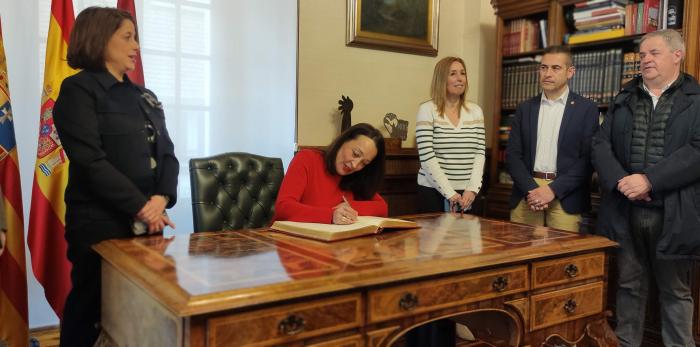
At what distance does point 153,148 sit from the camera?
6.30ft

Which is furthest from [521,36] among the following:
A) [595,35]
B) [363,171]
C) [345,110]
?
[363,171]

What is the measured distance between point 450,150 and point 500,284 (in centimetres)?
144

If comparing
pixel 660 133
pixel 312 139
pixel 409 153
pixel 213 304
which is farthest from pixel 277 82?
pixel 213 304

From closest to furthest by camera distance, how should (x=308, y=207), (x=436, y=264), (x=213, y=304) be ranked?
(x=213, y=304), (x=436, y=264), (x=308, y=207)

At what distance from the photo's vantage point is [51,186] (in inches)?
100

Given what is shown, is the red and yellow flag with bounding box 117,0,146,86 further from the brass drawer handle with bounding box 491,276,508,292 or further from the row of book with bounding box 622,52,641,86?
the row of book with bounding box 622,52,641,86

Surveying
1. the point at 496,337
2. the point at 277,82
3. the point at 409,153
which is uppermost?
the point at 277,82

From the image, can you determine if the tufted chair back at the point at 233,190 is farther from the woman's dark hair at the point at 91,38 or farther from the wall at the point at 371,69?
the wall at the point at 371,69

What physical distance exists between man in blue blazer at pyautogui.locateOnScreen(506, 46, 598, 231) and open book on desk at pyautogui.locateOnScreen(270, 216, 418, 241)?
1.10 m

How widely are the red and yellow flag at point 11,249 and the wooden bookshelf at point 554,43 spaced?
282 centimetres

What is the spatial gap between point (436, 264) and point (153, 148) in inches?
41.9

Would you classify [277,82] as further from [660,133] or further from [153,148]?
[660,133]

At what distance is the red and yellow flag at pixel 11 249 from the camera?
2.40 meters

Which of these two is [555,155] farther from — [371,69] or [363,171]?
[371,69]
